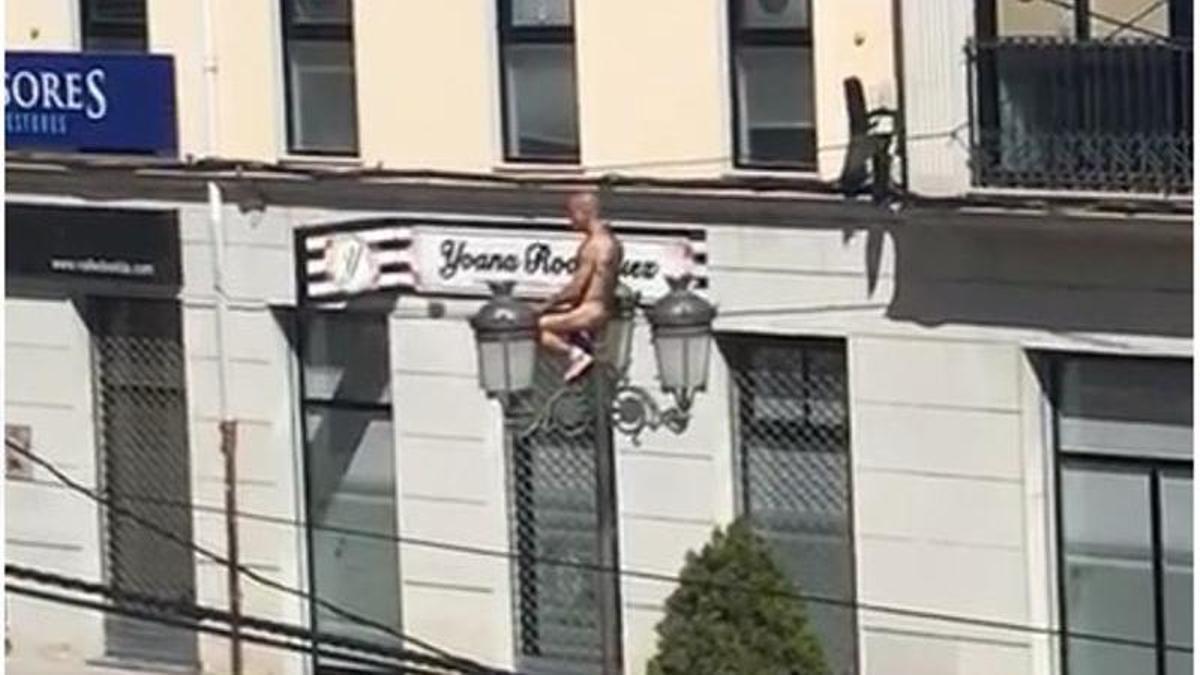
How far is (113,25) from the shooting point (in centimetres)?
2470

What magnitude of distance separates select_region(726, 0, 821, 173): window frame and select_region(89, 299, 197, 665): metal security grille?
4.65 meters

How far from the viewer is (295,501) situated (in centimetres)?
2448

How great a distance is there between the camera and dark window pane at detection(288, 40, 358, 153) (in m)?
23.6

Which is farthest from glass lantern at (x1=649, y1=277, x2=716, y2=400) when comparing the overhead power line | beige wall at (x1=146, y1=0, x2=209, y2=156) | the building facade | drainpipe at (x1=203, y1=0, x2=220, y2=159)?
beige wall at (x1=146, y1=0, x2=209, y2=156)

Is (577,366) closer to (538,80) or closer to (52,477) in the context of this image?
(538,80)

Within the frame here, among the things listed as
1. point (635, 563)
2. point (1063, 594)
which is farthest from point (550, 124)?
point (1063, 594)

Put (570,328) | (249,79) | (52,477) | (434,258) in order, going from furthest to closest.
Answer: (52,477)
(249,79)
(434,258)
(570,328)

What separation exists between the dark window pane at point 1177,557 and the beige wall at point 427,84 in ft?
14.3

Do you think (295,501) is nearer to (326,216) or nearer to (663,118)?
(326,216)

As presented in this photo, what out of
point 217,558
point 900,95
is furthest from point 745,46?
point 217,558

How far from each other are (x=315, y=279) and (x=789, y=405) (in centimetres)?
283

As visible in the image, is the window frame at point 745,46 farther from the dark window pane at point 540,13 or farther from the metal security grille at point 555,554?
the metal security grille at point 555,554

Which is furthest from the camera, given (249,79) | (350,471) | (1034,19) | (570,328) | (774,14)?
(350,471)

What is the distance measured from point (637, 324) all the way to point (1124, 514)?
2.77 metres
